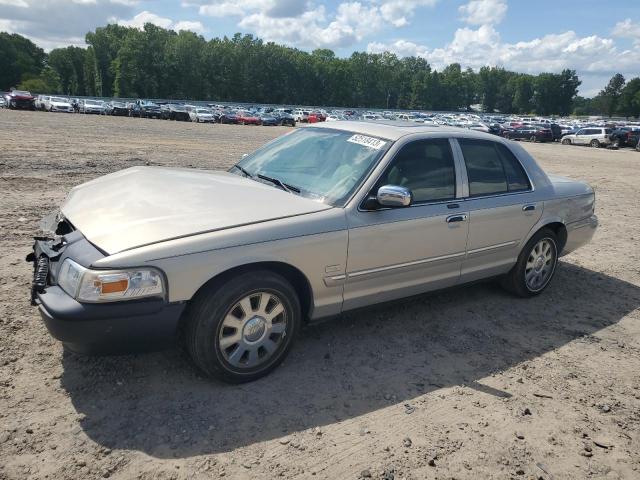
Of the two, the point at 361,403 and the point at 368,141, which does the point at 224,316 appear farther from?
the point at 368,141

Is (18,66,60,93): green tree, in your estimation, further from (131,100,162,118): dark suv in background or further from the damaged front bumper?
the damaged front bumper

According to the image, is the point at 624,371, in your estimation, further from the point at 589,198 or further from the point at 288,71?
the point at 288,71

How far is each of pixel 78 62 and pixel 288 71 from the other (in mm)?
51117

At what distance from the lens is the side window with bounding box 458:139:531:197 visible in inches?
178

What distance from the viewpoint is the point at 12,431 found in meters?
2.80

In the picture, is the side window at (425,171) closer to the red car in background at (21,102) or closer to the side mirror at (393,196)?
the side mirror at (393,196)

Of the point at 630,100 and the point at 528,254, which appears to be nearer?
the point at 528,254

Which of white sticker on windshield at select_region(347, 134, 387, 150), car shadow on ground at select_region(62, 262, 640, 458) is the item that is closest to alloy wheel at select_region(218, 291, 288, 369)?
car shadow on ground at select_region(62, 262, 640, 458)

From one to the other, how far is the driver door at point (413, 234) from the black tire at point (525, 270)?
3.05ft

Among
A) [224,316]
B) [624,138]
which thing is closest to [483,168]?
[224,316]

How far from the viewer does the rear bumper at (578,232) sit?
5474 millimetres

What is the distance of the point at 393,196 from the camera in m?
3.56

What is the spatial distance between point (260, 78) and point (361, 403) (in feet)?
430

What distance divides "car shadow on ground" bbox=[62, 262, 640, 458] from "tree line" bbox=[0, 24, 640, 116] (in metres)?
119
